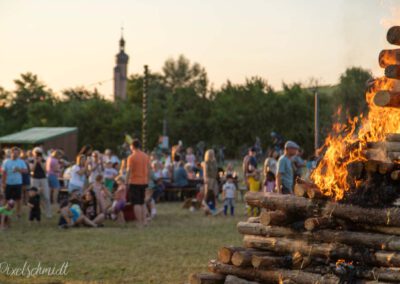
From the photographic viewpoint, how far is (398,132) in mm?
9320

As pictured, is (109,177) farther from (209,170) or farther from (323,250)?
(323,250)

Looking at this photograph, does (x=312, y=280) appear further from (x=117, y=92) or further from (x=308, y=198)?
(x=117, y=92)

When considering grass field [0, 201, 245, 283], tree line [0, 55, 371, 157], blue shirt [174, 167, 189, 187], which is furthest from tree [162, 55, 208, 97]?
grass field [0, 201, 245, 283]

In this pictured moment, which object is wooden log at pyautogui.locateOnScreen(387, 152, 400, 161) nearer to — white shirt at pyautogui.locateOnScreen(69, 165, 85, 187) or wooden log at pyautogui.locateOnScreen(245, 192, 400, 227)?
wooden log at pyautogui.locateOnScreen(245, 192, 400, 227)

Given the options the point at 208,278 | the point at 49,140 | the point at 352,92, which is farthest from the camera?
the point at 352,92

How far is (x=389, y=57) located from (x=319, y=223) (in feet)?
6.70

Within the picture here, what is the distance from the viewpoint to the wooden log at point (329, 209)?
841cm

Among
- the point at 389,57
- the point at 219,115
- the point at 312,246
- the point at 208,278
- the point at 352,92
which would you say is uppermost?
the point at 352,92

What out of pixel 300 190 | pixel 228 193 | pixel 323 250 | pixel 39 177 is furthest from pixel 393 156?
pixel 228 193

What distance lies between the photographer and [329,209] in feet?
29.1

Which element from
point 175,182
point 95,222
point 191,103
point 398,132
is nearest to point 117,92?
point 191,103

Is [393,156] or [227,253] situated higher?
[393,156]

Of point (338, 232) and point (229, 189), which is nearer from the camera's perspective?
point (338, 232)

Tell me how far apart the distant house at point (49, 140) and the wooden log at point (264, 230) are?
38.3m
